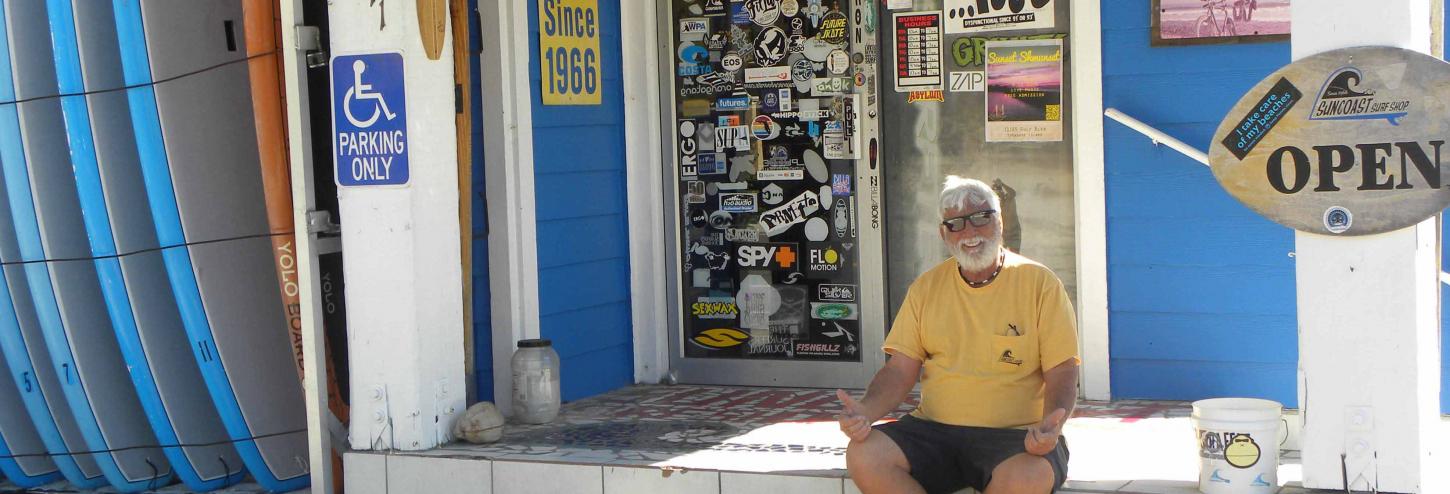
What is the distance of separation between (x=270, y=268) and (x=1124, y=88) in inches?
137

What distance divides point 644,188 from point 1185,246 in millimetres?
2481

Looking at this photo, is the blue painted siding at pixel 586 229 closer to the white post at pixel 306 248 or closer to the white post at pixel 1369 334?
the white post at pixel 306 248

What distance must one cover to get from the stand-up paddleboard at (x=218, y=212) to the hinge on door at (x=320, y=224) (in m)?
0.53

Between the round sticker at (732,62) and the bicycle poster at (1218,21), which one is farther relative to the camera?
the round sticker at (732,62)

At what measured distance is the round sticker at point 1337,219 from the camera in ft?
13.6

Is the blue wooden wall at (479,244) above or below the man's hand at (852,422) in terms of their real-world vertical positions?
above

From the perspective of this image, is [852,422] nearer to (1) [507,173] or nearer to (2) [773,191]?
(1) [507,173]

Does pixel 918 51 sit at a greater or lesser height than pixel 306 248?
greater

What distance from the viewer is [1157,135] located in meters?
5.88

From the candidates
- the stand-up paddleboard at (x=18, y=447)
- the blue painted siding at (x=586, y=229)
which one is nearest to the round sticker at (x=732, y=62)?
the blue painted siding at (x=586, y=229)

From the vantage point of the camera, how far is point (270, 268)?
5980mm

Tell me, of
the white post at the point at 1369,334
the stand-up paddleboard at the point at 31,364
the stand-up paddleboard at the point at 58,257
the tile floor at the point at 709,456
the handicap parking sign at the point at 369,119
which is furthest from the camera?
the stand-up paddleboard at the point at 31,364

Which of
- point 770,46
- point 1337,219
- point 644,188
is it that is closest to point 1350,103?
point 1337,219

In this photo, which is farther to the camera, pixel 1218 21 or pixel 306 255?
pixel 1218 21
